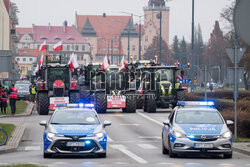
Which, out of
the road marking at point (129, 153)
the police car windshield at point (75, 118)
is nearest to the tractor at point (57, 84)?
the road marking at point (129, 153)

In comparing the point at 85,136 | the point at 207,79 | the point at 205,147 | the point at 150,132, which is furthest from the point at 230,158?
the point at 207,79

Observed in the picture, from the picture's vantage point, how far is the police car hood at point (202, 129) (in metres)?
16.5

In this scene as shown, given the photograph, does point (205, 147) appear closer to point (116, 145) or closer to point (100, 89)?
point (116, 145)

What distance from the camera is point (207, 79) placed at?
118 ft

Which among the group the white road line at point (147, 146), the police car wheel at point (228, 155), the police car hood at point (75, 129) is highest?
the police car hood at point (75, 129)

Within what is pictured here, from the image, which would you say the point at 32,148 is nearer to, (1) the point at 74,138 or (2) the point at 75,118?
(2) the point at 75,118

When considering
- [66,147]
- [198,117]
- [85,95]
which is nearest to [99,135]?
[66,147]

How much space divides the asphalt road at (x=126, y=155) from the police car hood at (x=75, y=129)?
0.64 metres

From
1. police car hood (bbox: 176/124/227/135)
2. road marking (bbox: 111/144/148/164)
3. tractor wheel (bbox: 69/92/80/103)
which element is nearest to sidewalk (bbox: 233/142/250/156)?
police car hood (bbox: 176/124/227/135)

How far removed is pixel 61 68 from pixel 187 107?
2273cm

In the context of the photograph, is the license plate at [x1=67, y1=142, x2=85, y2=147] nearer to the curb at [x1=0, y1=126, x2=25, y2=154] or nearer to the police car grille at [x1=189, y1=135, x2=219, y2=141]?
the police car grille at [x1=189, y1=135, x2=219, y2=141]

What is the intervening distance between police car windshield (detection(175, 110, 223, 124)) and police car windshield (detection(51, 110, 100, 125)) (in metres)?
2.12

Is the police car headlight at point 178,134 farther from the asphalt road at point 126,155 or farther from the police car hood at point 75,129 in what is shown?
the police car hood at point 75,129

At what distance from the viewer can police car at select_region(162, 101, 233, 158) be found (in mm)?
16312
